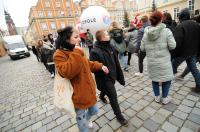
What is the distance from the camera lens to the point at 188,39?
2836 millimetres

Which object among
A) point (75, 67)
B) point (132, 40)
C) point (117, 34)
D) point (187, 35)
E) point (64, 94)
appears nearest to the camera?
point (75, 67)

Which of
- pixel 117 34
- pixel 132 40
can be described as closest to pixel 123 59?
pixel 132 40

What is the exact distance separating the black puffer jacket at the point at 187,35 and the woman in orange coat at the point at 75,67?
7.53 ft

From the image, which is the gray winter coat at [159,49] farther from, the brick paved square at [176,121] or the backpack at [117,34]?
the backpack at [117,34]

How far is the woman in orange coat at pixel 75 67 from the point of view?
148cm

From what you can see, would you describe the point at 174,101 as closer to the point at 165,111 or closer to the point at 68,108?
the point at 165,111

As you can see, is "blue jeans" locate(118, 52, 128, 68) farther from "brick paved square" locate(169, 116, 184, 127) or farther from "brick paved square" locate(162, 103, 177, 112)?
"brick paved square" locate(169, 116, 184, 127)

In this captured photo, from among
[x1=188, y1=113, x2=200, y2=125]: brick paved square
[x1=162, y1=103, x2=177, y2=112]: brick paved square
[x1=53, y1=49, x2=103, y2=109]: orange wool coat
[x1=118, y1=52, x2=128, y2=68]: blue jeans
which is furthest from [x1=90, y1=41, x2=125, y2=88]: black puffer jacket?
[x1=118, y1=52, x2=128, y2=68]: blue jeans

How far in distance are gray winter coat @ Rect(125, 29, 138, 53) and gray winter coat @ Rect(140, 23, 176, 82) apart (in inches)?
85.0

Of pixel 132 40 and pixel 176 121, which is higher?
pixel 132 40

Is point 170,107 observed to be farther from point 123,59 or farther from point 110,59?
point 123,59

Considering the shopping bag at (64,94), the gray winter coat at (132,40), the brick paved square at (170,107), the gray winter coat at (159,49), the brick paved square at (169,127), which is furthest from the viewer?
A: the gray winter coat at (132,40)

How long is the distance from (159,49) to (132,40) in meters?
2.51

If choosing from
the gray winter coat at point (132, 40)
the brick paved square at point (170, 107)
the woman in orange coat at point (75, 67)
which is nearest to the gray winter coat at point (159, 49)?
the brick paved square at point (170, 107)
